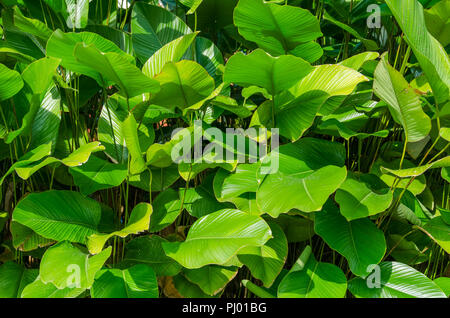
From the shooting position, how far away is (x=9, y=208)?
0.94m

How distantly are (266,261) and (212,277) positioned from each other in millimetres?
109

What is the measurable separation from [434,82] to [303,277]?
0.41 metres

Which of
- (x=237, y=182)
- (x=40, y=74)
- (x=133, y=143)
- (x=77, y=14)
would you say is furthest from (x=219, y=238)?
(x=77, y=14)

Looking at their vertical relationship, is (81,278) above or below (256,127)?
below

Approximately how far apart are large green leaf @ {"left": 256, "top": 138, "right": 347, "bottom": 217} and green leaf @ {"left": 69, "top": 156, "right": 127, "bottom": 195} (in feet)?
0.86

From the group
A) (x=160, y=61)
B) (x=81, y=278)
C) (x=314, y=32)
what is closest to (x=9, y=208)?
(x=81, y=278)

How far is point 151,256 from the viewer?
32.1 inches

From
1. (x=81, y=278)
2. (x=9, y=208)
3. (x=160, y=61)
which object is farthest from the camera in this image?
(x=9, y=208)

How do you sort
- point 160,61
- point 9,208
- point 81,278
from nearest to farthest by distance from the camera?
1. point 81,278
2. point 160,61
3. point 9,208

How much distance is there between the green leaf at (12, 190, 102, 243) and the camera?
72 centimetres

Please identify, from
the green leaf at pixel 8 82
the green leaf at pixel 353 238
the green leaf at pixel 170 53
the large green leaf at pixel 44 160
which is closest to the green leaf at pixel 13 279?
the large green leaf at pixel 44 160

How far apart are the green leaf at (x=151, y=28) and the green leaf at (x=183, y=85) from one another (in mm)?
173

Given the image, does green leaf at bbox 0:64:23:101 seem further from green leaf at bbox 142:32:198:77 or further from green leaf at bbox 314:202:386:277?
green leaf at bbox 314:202:386:277
